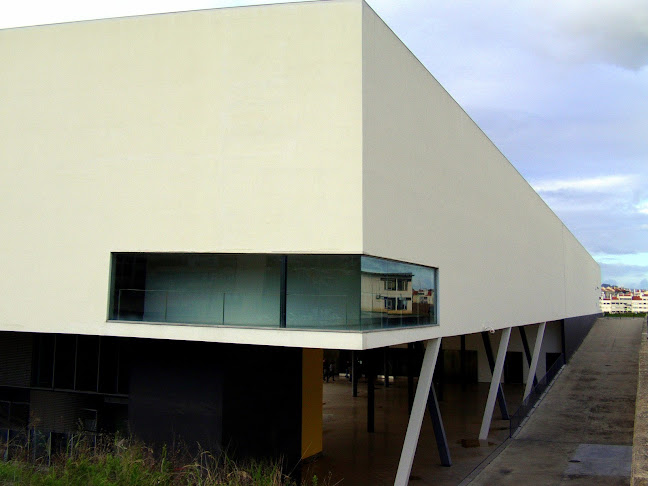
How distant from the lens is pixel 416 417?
14.0 meters

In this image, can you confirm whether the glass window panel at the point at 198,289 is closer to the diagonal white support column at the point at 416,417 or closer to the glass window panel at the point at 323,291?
the glass window panel at the point at 323,291

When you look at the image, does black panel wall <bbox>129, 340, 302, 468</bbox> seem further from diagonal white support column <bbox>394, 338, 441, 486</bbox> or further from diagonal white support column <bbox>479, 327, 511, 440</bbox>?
diagonal white support column <bbox>479, 327, 511, 440</bbox>

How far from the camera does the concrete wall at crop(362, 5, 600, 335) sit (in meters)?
11.5

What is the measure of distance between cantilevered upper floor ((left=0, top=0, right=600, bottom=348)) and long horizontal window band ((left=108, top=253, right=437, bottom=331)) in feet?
0.10

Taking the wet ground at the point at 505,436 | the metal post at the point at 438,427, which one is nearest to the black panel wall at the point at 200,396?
the wet ground at the point at 505,436

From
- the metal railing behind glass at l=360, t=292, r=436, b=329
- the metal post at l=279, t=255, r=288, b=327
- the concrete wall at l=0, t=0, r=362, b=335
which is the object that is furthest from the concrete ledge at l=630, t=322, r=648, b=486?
the metal post at l=279, t=255, r=288, b=327

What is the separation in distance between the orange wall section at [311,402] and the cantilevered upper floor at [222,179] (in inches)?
173

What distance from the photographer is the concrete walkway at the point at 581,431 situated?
17.4m

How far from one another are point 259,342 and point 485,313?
971 centimetres

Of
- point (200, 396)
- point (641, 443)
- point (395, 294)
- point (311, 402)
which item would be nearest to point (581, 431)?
point (311, 402)

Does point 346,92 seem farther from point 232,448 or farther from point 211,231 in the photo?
point 232,448

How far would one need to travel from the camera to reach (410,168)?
13.1 m

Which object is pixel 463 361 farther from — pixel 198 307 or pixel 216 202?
pixel 216 202

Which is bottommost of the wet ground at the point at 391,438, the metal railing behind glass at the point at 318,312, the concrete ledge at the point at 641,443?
the wet ground at the point at 391,438
